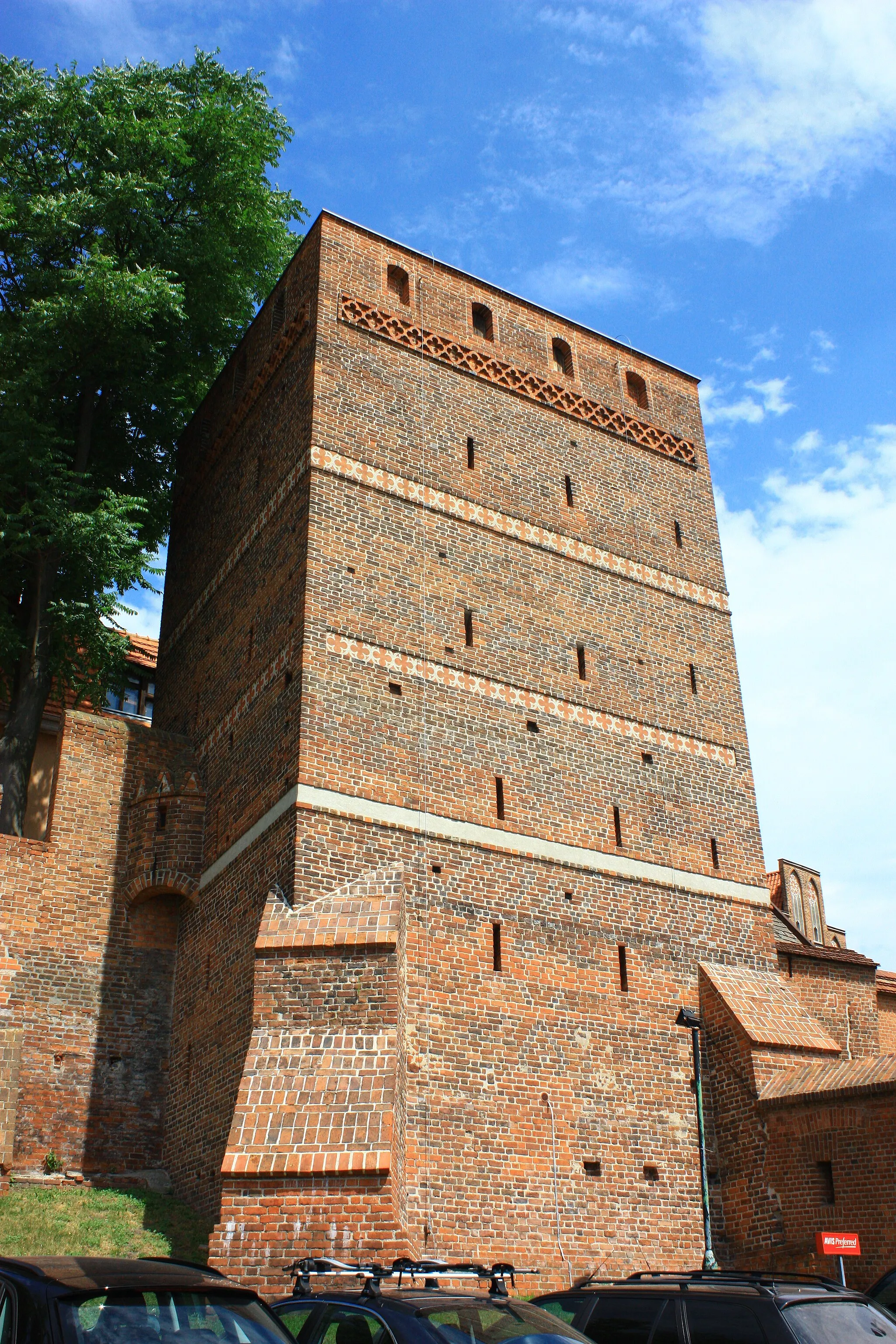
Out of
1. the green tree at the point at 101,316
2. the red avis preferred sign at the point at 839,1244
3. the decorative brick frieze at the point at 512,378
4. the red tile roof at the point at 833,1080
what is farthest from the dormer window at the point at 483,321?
the red avis preferred sign at the point at 839,1244

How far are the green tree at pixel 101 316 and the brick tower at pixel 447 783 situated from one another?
1.63 meters

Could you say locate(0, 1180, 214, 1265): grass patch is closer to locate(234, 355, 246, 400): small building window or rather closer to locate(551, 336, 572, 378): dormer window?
locate(234, 355, 246, 400): small building window

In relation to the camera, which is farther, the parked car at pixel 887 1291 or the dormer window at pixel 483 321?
the dormer window at pixel 483 321

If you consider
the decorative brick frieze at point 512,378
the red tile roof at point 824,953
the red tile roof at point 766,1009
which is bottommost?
the red tile roof at point 766,1009

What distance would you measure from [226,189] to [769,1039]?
666 inches

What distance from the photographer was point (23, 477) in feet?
62.2

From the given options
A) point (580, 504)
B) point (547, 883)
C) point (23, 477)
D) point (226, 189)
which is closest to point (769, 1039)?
point (547, 883)

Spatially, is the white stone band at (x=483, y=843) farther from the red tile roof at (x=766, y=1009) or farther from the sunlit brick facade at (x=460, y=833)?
the red tile roof at (x=766, y=1009)

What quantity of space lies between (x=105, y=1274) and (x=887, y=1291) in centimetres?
698

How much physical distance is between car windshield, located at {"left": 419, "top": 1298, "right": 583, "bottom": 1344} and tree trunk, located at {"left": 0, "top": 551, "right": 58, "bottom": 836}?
13149 mm

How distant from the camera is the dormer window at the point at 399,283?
61.9 ft

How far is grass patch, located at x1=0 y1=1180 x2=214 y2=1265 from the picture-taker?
12266 mm

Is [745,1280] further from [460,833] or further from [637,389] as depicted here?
[637,389]

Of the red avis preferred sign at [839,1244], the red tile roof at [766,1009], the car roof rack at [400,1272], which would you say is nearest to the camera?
the car roof rack at [400,1272]
